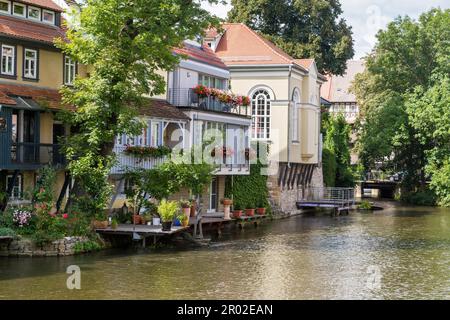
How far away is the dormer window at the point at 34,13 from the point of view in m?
30.3

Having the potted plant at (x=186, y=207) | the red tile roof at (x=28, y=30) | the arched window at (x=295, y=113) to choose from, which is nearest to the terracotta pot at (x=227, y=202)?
the potted plant at (x=186, y=207)

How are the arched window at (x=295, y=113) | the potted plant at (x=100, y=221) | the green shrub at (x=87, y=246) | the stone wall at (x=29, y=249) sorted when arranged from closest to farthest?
1. the stone wall at (x=29, y=249)
2. the green shrub at (x=87, y=246)
3. the potted plant at (x=100, y=221)
4. the arched window at (x=295, y=113)

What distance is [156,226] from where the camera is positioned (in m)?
29.9

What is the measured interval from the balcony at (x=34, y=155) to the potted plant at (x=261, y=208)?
16.3m

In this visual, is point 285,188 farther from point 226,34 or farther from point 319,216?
point 226,34

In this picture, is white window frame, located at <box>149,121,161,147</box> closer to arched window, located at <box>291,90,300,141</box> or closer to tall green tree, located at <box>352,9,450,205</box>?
arched window, located at <box>291,90,300,141</box>

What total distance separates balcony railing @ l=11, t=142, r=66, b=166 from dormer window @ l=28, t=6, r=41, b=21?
549 cm

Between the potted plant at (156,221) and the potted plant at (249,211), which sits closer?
the potted plant at (156,221)

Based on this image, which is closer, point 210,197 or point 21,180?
point 21,180

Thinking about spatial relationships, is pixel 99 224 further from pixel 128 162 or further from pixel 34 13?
pixel 34 13

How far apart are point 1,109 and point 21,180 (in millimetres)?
3425

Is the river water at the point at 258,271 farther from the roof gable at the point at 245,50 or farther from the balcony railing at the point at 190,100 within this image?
the roof gable at the point at 245,50

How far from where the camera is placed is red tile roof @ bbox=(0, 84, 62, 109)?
26991 millimetres
